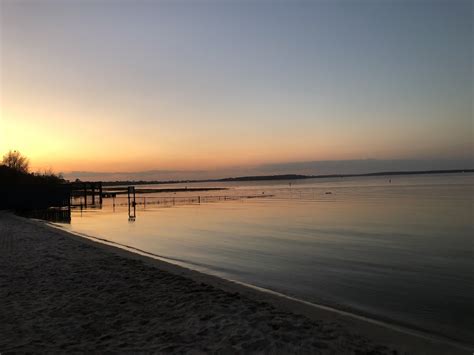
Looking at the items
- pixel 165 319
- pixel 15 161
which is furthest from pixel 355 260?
pixel 15 161

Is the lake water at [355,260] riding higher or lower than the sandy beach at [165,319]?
lower

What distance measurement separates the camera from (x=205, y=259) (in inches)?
571

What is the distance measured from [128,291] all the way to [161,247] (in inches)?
359

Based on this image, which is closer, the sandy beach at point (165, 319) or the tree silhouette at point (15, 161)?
the sandy beach at point (165, 319)

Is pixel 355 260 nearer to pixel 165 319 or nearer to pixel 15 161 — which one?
pixel 165 319

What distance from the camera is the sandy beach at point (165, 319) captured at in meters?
5.68

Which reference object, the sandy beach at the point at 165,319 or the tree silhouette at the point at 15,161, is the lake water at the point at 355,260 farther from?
the tree silhouette at the point at 15,161

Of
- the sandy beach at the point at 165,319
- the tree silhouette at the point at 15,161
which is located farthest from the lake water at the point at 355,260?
the tree silhouette at the point at 15,161

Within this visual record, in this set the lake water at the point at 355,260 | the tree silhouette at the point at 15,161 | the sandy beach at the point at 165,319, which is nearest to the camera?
the sandy beach at the point at 165,319

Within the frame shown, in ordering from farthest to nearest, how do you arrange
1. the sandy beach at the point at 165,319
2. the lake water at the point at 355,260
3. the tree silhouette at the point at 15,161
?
the tree silhouette at the point at 15,161 < the lake water at the point at 355,260 < the sandy beach at the point at 165,319

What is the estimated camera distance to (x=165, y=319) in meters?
6.76

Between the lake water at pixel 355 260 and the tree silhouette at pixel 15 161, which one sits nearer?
the lake water at pixel 355 260

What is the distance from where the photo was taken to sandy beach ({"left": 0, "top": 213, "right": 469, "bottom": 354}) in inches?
224

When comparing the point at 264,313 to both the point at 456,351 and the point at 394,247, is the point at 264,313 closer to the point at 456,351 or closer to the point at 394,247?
the point at 456,351
